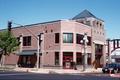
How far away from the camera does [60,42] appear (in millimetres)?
53406

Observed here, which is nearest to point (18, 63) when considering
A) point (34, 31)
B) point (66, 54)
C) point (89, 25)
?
point (34, 31)

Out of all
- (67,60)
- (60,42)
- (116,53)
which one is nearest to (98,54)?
(67,60)

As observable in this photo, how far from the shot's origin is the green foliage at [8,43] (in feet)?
188

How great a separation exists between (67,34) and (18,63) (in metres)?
14.8

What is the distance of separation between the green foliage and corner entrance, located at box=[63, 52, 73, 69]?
11298 mm

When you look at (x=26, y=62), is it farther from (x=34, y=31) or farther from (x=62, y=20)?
(x=62, y=20)

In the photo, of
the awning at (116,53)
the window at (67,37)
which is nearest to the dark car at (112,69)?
the window at (67,37)

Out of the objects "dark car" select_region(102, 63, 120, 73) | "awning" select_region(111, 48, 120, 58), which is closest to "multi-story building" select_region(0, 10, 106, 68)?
"dark car" select_region(102, 63, 120, 73)

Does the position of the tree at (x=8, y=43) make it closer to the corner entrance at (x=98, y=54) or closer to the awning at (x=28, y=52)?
A: the awning at (x=28, y=52)

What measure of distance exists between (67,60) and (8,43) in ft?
43.0

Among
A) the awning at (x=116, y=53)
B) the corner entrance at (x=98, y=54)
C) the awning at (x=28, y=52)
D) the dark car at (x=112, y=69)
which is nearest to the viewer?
the dark car at (x=112, y=69)

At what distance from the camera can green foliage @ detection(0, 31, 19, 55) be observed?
188 feet

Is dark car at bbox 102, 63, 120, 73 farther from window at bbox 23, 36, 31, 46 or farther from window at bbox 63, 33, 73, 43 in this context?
window at bbox 23, 36, 31, 46

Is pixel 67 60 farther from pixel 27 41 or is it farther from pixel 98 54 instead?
pixel 98 54
